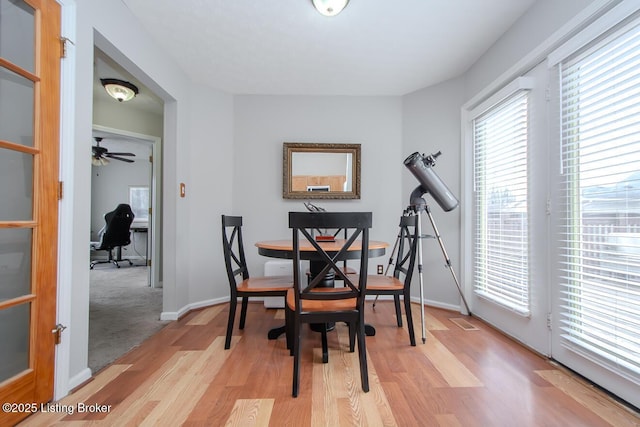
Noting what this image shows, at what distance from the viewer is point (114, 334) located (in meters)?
2.30

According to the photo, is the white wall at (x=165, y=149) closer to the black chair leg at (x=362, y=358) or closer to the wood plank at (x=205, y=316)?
the wood plank at (x=205, y=316)

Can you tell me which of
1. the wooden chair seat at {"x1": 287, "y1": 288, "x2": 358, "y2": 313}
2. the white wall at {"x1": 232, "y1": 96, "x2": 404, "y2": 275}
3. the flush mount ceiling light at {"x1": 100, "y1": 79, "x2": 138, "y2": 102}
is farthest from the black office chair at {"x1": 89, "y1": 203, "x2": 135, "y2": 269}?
the wooden chair seat at {"x1": 287, "y1": 288, "x2": 358, "y2": 313}

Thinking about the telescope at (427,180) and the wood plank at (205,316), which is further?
the wood plank at (205,316)

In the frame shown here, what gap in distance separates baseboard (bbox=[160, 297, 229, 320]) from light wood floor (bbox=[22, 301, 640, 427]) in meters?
0.45

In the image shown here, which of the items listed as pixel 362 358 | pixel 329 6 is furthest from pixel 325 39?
pixel 362 358

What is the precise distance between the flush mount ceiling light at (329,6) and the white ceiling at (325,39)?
0.08 m

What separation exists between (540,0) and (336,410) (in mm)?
2828

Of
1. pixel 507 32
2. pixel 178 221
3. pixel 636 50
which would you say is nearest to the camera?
pixel 636 50

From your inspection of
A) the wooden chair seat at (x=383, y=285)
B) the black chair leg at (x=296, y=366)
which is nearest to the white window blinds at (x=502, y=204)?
the wooden chair seat at (x=383, y=285)

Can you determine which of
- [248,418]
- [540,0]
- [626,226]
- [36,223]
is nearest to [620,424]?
[626,226]

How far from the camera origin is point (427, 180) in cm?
250

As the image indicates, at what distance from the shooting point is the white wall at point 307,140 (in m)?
3.37

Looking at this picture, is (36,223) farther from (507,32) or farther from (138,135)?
(507,32)

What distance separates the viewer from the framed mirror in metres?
3.34
